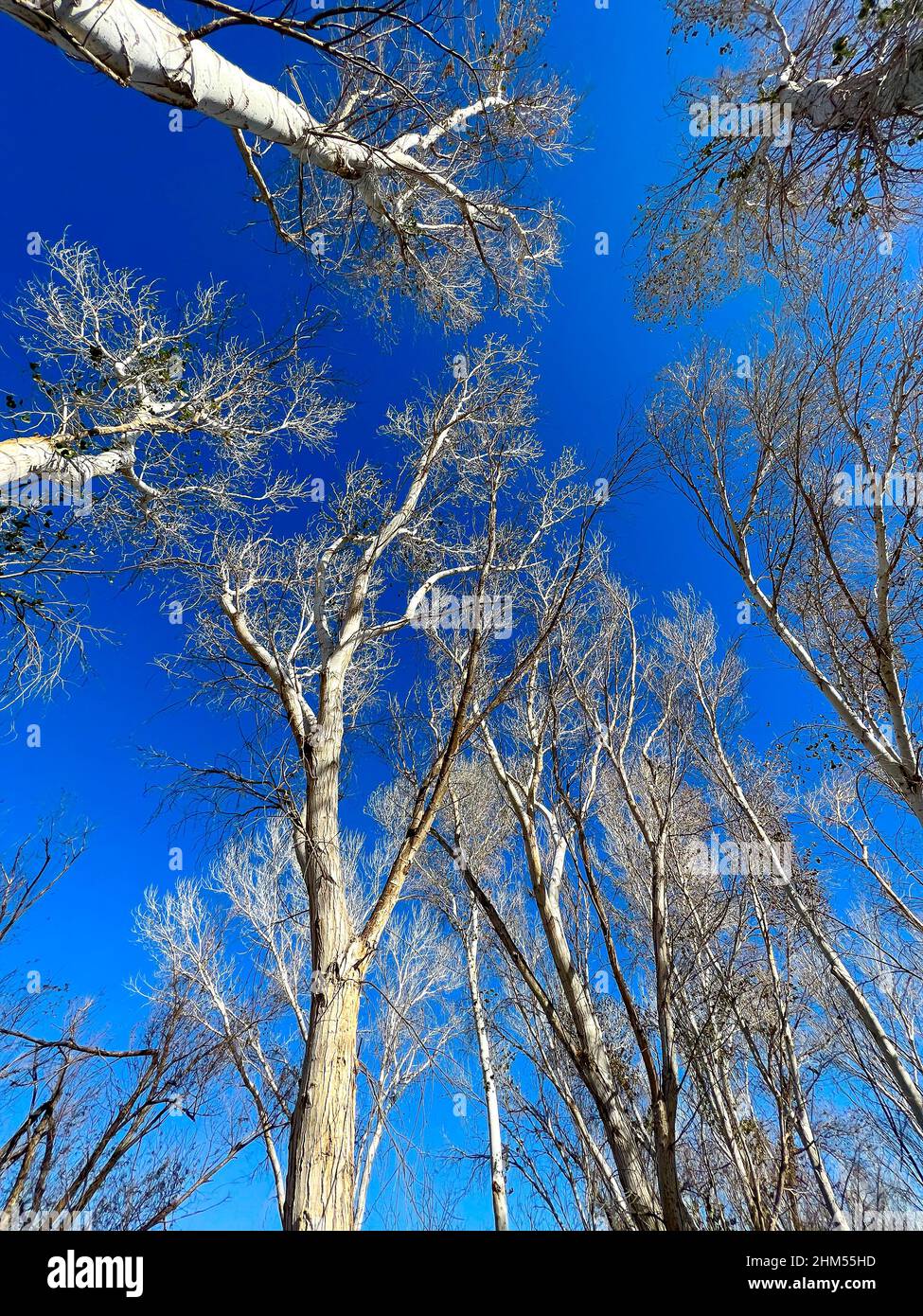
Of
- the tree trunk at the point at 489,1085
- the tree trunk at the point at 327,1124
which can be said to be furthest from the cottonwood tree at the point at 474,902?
the tree trunk at the point at 327,1124

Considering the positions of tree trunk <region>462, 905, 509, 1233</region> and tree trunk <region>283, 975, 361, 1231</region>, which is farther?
tree trunk <region>462, 905, 509, 1233</region>

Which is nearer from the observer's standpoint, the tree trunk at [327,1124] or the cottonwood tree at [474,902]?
the tree trunk at [327,1124]

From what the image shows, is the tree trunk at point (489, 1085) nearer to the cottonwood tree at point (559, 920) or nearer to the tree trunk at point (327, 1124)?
the cottonwood tree at point (559, 920)

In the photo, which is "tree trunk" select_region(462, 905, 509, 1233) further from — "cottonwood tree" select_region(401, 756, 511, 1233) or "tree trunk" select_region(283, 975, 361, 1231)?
"tree trunk" select_region(283, 975, 361, 1231)

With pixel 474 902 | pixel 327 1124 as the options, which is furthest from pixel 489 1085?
pixel 327 1124

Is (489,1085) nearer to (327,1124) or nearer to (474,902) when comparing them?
(474,902)

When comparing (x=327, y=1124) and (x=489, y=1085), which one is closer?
(x=327, y=1124)

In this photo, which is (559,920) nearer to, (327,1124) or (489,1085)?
(327,1124)

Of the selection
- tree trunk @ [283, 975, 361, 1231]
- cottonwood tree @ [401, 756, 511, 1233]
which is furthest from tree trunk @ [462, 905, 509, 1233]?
tree trunk @ [283, 975, 361, 1231]

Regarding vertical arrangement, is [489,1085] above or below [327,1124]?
below

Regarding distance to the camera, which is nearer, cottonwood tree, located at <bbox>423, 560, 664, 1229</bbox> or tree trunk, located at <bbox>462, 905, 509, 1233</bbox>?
cottonwood tree, located at <bbox>423, 560, 664, 1229</bbox>

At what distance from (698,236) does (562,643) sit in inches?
158

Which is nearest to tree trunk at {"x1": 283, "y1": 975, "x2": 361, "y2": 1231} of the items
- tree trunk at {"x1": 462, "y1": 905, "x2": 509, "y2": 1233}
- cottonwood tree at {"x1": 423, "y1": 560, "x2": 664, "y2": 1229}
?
cottonwood tree at {"x1": 423, "y1": 560, "x2": 664, "y2": 1229}

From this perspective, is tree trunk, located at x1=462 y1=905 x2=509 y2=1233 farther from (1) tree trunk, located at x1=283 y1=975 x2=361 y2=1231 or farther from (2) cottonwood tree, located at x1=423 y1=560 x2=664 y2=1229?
(1) tree trunk, located at x1=283 y1=975 x2=361 y2=1231
